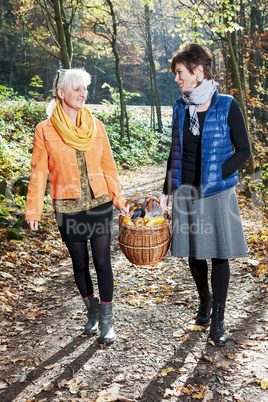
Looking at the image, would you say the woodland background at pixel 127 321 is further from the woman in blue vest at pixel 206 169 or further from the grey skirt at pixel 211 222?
the grey skirt at pixel 211 222

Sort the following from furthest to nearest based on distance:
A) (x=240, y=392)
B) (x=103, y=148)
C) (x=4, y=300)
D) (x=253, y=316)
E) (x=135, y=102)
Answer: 1. (x=135, y=102)
2. (x=4, y=300)
3. (x=253, y=316)
4. (x=103, y=148)
5. (x=240, y=392)

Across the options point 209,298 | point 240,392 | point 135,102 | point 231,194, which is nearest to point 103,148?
point 231,194

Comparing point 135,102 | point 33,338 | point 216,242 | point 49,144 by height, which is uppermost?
point 135,102

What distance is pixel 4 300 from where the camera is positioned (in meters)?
4.30

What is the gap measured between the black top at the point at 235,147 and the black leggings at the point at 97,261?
0.91m

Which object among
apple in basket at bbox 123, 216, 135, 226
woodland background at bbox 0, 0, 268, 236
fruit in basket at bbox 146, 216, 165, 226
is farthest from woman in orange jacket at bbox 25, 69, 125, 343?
woodland background at bbox 0, 0, 268, 236

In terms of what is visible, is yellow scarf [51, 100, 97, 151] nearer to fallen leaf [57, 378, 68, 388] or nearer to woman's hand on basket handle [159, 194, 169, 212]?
woman's hand on basket handle [159, 194, 169, 212]

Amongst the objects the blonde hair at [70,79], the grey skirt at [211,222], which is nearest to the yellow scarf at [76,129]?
the blonde hair at [70,79]

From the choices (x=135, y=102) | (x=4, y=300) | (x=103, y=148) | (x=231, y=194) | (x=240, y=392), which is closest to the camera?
(x=240, y=392)

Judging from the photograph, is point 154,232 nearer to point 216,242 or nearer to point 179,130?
point 216,242

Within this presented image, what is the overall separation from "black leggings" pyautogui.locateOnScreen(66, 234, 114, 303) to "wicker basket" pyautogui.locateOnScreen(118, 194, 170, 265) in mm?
165

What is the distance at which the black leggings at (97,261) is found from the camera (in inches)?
124

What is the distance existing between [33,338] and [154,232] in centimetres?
168

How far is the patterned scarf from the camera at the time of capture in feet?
9.24
